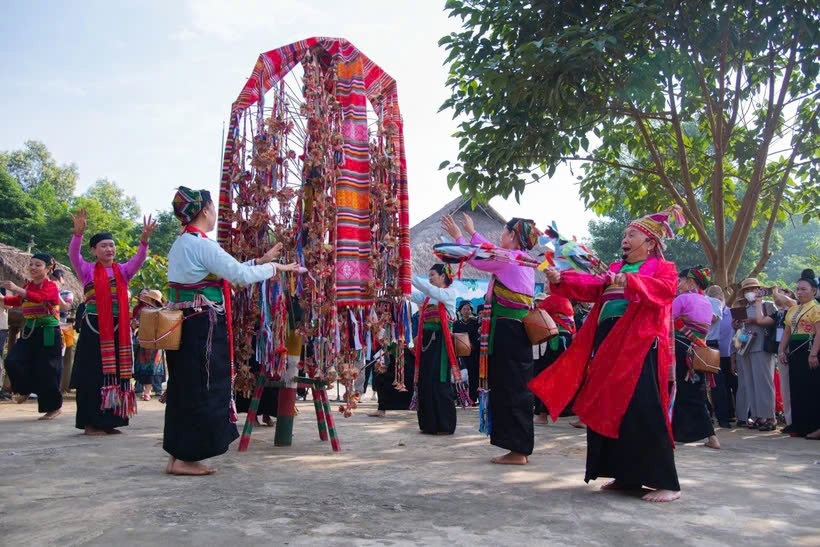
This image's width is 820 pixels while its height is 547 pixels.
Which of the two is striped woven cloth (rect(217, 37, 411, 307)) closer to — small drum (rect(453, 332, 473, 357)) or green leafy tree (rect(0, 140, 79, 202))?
small drum (rect(453, 332, 473, 357))

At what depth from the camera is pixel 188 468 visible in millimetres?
5184

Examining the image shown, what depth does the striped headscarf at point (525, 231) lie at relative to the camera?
6.25m

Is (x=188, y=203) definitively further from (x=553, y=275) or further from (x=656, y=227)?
(x=656, y=227)

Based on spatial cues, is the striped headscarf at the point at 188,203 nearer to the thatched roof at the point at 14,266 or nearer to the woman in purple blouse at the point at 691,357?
the woman in purple blouse at the point at 691,357

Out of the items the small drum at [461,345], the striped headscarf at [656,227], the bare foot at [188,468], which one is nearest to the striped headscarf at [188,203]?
the bare foot at [188,468]

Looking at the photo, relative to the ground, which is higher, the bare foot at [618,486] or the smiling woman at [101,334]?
the smiling woman at [101,334]

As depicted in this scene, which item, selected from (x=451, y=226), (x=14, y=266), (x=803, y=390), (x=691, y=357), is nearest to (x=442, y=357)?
(x=691, y=357)

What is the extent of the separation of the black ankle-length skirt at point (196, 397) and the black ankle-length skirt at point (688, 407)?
4.56 metres

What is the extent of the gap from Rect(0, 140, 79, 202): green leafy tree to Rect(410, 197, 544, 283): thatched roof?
44.0 meters

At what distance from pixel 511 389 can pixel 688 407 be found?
262cm

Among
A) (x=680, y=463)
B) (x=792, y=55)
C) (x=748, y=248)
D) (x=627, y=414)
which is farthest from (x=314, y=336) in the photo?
(x=748, y=248)

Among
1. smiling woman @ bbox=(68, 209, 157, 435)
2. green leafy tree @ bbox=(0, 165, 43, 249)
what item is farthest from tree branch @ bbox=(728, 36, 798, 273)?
green leafy tree @ bbox=(0, 165, 43, 249)

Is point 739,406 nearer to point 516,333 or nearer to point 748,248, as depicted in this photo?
point 516,333

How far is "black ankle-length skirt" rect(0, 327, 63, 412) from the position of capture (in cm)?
896
